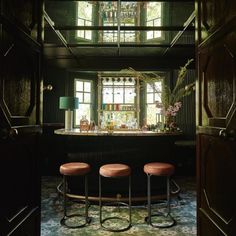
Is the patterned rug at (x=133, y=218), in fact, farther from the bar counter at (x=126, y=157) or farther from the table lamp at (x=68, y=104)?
the table lamp at (x=68, y=104)

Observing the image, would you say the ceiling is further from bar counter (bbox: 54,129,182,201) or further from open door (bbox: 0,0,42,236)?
open door (bbox: 0,0,42,236)

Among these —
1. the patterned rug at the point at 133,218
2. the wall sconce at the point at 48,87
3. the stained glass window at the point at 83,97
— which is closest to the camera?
the patterned rug at the point at 133,218

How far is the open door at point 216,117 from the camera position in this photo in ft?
4.29

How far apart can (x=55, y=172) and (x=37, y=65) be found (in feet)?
15.4

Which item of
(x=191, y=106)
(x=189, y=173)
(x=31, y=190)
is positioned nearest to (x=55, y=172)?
(x=189, y=173)

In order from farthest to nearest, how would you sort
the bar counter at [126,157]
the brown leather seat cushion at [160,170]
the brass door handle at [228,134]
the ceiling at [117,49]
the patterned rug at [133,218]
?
the ceiling at [117,49]
the bar counter at [126,157]
the brown leather seat cushion at [160,170]
the patterned rug at [133,218]
the brass door handle at [228,134]

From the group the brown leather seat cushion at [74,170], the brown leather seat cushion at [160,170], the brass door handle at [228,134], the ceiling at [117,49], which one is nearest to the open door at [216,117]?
the brass door handle at [228,134]

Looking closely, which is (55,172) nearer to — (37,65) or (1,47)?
(37,65)

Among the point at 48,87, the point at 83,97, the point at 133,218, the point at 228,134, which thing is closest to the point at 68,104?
the point at 48,87

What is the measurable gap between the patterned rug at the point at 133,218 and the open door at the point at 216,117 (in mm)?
1179

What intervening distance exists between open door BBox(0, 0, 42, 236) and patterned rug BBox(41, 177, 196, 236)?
120cm

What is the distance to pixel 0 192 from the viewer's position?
1251 millimetres

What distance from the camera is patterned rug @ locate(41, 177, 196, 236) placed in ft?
9.14

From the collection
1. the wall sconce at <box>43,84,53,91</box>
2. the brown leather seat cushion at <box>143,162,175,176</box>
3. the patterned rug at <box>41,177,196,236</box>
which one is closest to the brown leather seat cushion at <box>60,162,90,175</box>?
the patterned rug at <box>41,177,196,236</box>
